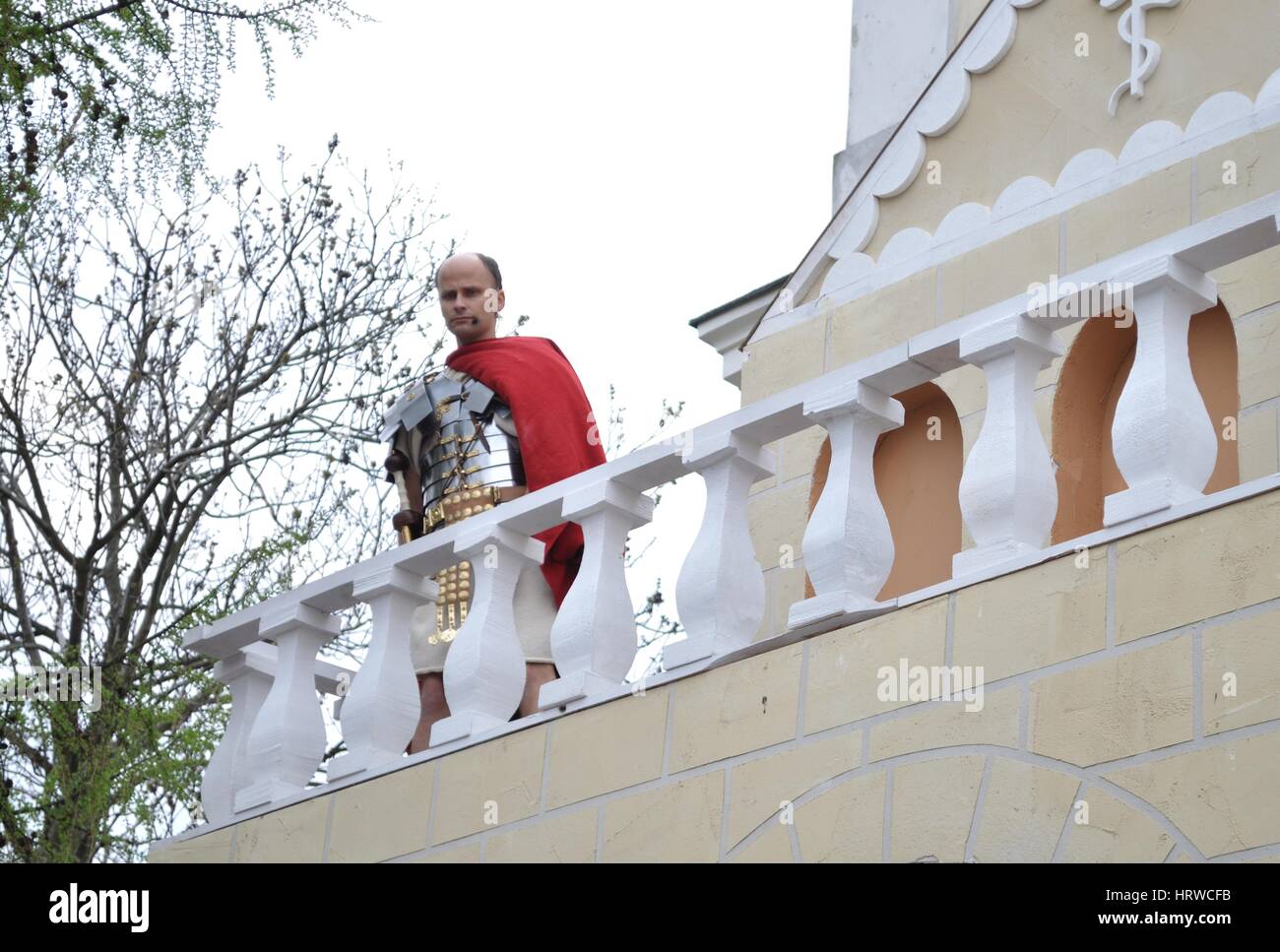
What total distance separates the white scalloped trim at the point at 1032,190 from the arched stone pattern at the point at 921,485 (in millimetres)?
588

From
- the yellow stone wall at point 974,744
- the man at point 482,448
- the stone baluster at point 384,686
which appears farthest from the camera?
the man at point 482,448

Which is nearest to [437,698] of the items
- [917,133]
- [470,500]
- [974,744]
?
[470,500]

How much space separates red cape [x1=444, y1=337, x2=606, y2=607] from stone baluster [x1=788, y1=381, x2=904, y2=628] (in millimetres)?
1934

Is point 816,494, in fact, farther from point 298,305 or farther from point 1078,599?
point 298,305

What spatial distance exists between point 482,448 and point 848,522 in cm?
251

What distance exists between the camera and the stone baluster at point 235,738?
260 inches

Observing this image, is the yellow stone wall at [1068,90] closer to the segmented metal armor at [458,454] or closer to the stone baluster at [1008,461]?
the segmented metal armor at [458,454]

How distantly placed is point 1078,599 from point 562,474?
9.31 ft

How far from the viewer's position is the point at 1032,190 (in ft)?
26.2

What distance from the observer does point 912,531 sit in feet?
27.3

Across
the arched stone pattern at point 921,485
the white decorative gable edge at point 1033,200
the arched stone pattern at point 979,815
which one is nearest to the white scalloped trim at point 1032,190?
the white decorative gable edge at point 1033,200

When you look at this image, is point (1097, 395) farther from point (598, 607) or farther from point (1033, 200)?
point (598, 607)

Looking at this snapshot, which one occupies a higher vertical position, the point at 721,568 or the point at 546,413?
the point at 546,413

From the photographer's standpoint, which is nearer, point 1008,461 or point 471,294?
point 1008,461
